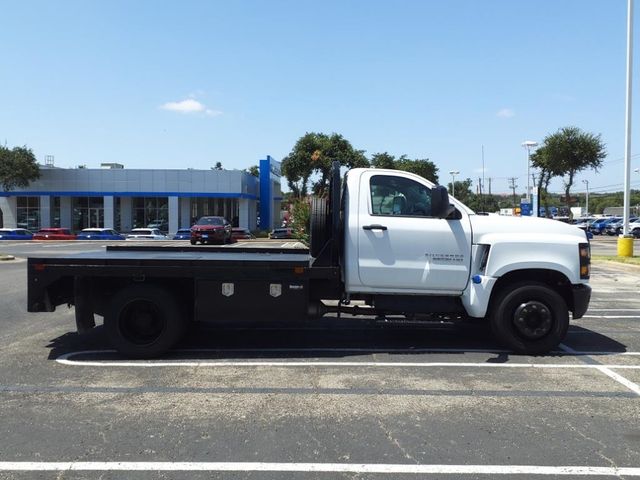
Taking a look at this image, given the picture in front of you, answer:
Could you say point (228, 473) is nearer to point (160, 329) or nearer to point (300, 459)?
point (300, 459)

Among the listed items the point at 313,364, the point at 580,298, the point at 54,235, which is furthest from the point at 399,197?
the point at 54,235

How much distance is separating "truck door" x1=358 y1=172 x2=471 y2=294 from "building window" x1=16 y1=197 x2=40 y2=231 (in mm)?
52196

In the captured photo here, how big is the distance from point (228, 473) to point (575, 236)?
201 inches

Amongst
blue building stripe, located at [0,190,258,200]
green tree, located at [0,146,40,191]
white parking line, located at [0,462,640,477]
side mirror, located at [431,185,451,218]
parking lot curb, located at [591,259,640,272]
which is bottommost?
white parking line, located at [0,462,640,477]

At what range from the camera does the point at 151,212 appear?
50531mm

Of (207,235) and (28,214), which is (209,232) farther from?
(28,214)

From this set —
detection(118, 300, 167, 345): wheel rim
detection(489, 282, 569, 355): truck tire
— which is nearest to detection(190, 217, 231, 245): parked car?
detection(118, 300, 167, 345): wheel rim

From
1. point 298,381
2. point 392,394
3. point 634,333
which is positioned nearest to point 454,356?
point 392,394

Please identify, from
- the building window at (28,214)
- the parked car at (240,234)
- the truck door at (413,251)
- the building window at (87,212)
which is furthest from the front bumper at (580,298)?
the building window at (28,214)

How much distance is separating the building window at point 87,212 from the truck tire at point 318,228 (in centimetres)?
4781

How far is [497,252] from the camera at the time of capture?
6.54 m

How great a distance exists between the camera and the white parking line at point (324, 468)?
371 centimetres

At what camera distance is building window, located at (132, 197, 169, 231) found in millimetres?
50156

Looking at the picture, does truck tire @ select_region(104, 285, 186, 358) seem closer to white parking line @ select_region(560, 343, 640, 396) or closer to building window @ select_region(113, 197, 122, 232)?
white parking line @ select_region(560, 343, 640, 396)
